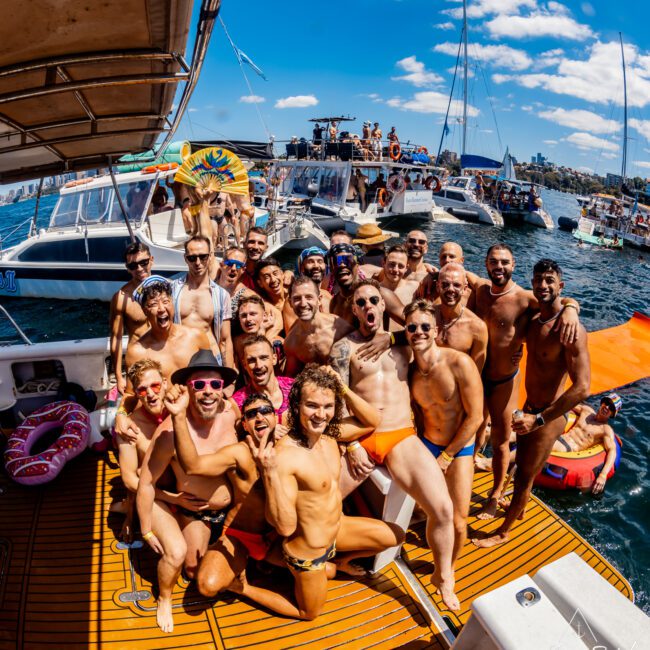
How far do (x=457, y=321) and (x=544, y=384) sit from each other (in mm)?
861

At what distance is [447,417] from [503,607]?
4.65 feet

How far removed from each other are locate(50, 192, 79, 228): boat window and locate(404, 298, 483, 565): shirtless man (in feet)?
40.3

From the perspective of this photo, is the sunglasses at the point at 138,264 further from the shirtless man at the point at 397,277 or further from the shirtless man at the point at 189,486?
the shirtless man at the point at 397,277

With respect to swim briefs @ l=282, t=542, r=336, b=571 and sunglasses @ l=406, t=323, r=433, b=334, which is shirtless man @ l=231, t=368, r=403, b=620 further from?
sunglasses @ l=406, t=323, r=433, b=334

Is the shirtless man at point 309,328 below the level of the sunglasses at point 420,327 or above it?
below

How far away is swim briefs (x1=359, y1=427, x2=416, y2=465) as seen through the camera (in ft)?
9.36

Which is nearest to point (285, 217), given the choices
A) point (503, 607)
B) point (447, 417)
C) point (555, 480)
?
point (555, 480)

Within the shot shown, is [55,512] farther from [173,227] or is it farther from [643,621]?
[173,227]

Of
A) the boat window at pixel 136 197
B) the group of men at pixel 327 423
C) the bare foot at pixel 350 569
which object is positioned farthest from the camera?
the boat window at pixel 136 197

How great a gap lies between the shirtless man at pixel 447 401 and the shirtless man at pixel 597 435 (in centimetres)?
328

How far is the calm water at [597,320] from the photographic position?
5.08 m

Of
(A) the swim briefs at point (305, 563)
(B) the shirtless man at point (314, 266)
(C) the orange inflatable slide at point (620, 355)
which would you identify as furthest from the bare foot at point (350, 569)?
(C) the orange inflatable slide at point (620, 355)

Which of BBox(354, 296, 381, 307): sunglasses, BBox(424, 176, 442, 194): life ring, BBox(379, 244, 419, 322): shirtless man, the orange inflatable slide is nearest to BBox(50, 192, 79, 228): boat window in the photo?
BBox(379, 244, 419, 322): shirtless man

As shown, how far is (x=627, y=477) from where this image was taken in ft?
19.9
